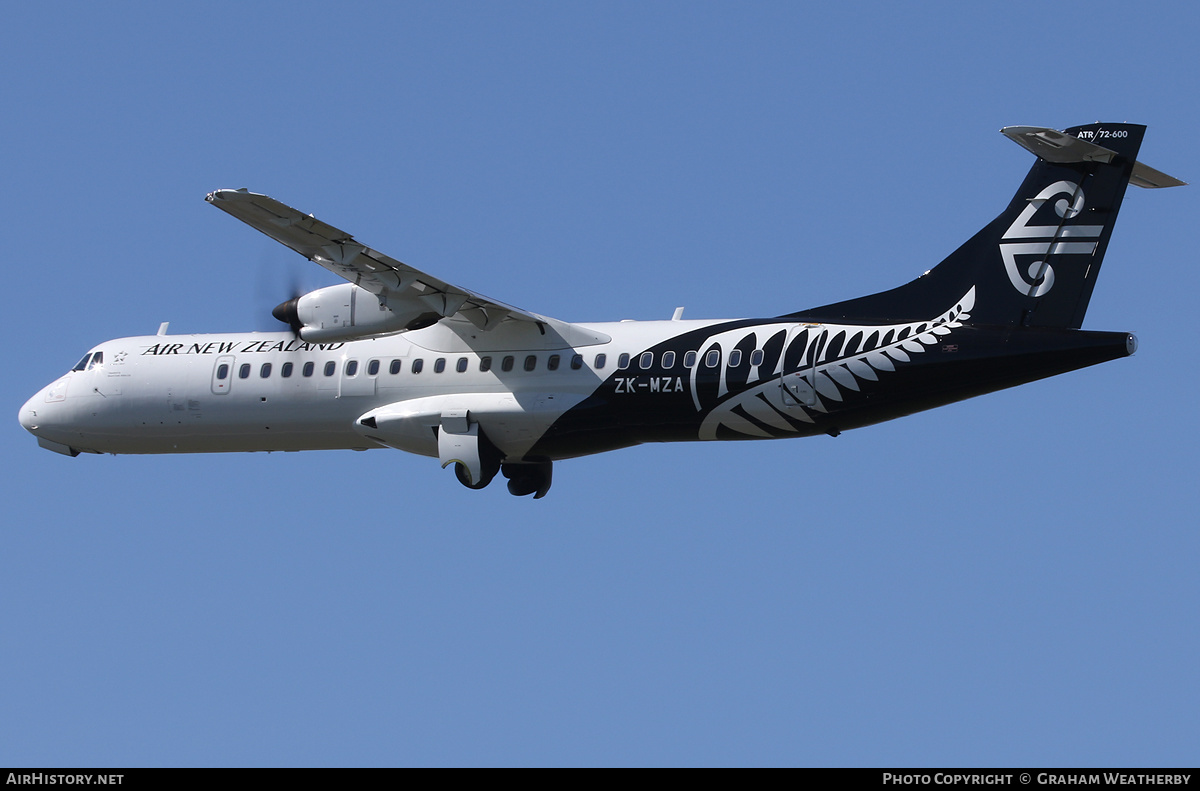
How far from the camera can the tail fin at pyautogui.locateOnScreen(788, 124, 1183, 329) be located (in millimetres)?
22094

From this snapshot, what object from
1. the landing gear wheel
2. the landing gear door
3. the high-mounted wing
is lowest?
the landing gear wheel

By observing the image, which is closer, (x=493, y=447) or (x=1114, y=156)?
(x=1114, y=156)

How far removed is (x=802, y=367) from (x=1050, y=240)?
3985mm

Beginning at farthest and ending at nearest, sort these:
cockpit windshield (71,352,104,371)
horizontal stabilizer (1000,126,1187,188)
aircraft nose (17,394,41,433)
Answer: aircraft nose (17,394,41,433), cockpit windshield (71,352,104,371), horizontal stabilizer (1000,126,1187,188)

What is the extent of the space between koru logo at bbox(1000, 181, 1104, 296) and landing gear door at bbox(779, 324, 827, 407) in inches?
115

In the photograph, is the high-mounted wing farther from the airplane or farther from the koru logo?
the koru logo

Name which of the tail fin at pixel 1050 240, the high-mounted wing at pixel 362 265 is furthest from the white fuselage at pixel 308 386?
the tail fin at pixel 1050 240

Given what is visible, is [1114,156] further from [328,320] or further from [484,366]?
[328,320]

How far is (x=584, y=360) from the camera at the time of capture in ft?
80.4

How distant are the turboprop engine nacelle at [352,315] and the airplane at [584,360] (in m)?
0.03

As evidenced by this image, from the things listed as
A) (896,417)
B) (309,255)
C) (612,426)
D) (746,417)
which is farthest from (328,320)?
(896,417)

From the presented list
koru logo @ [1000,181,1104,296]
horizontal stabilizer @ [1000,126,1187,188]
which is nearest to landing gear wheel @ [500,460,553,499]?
koru logo @ [1000,181,1104,296]
